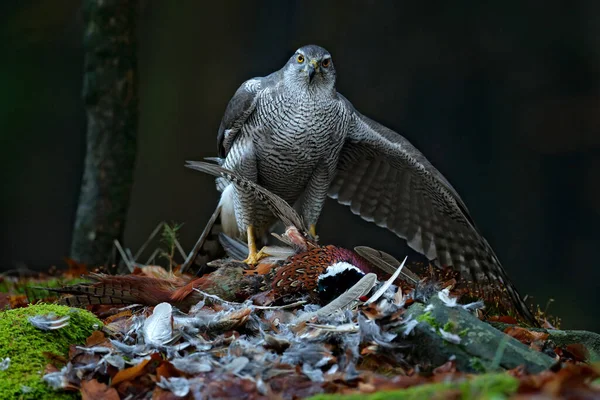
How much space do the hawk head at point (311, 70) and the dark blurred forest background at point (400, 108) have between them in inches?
94.1

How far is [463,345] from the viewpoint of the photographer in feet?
7.57

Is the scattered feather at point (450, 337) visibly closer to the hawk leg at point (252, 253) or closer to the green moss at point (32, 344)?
the green moss at point (32, 344)

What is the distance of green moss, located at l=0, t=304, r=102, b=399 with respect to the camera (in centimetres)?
229

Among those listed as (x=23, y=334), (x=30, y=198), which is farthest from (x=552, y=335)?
(x=30, y=198)

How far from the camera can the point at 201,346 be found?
2.54 meters

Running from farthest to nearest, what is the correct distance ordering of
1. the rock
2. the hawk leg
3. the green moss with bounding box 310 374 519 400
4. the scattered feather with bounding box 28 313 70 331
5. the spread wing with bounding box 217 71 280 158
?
the spread wing with bounding box 217 71 280 158 → the hawk leg → the scattered feather with bounding box 28 313 70 331 → the rock → the green moss with bounding box 310 374 519 400

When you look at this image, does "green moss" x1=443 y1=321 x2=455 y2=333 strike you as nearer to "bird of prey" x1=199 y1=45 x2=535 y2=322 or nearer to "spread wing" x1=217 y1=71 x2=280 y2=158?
"bird of prey" x1=199 y1=45 x2=535 y2=322

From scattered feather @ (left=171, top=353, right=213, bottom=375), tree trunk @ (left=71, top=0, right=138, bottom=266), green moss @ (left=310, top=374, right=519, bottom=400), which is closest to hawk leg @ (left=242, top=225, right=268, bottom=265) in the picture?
tree trunk @ (left=71, top=0, right=138, bottom=266)

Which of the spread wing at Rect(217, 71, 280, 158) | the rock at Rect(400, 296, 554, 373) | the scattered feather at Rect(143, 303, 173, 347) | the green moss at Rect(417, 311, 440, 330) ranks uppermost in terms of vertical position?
the spread wing at Rect(217, 71, 280, 158)

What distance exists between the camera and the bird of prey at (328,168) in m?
4.08

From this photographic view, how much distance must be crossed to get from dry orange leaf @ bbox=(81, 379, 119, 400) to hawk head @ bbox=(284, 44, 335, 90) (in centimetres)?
233

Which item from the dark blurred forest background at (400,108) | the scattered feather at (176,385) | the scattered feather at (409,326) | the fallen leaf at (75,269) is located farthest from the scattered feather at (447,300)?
the dark blurred forest background at (400,108)

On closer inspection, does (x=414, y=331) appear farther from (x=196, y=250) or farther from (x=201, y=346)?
(x=196, y=250)

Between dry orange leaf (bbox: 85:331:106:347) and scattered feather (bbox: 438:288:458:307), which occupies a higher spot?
scattered feather (bbox: 438:288:458:307)
